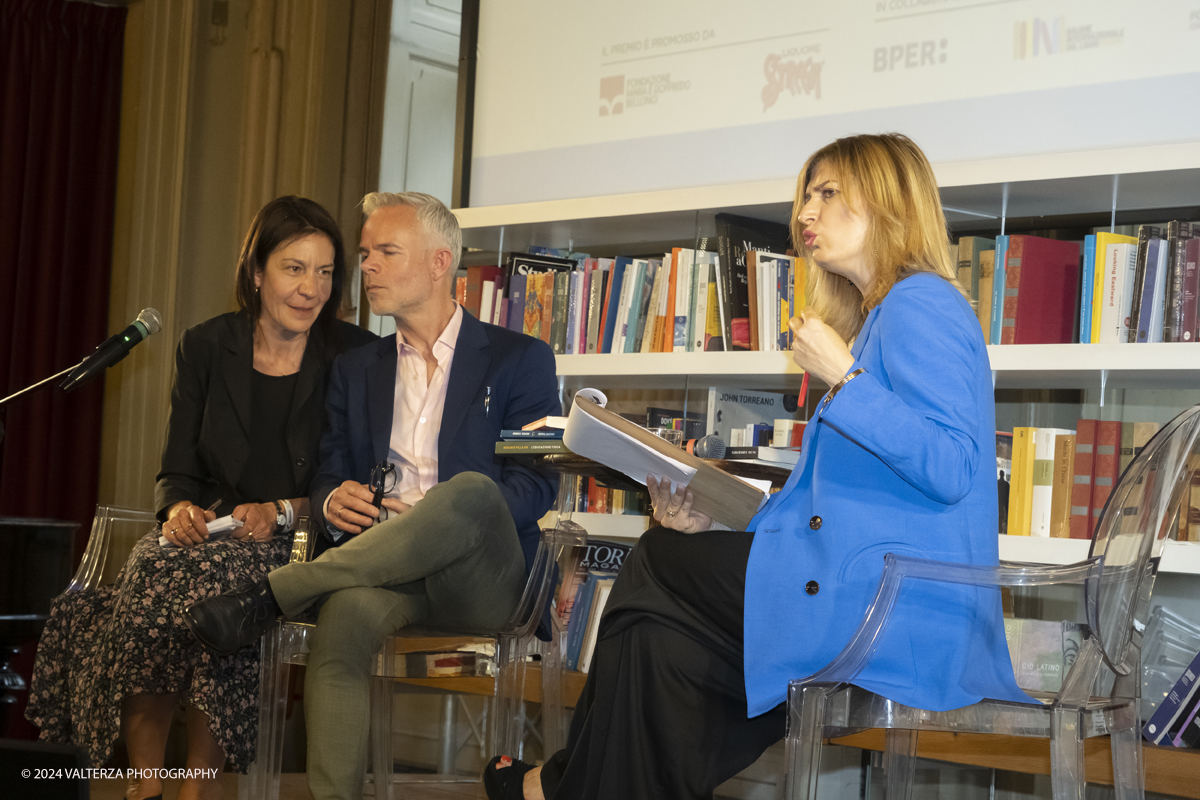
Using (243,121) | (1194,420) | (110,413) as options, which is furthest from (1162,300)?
(110,413)

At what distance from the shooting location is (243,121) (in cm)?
405

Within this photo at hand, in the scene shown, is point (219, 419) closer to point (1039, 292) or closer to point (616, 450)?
point (616, 450)

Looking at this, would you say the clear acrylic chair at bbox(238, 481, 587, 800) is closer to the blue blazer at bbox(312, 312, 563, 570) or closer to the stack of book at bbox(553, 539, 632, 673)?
the blue blazer at bbox(312, 312, 563, 570)

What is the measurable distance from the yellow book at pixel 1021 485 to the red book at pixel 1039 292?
212 mm

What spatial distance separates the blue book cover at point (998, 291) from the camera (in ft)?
8.27

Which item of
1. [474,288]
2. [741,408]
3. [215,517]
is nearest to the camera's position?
[215,517]

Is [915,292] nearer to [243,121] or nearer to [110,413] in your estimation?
[243,121]

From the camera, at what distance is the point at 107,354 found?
2.23 metres

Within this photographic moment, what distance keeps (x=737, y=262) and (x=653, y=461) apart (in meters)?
1.34

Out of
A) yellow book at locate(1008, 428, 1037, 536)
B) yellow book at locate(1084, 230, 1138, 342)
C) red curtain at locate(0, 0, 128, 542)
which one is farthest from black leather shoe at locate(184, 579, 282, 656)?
red curtain at locate(0, 0, 128, 542)

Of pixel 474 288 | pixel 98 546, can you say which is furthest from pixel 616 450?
pixel 474 288

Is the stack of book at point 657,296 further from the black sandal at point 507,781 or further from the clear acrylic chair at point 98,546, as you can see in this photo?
the black sandal at point 507,781

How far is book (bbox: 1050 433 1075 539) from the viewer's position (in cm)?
241

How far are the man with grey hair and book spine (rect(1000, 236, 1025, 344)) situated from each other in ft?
3.28
